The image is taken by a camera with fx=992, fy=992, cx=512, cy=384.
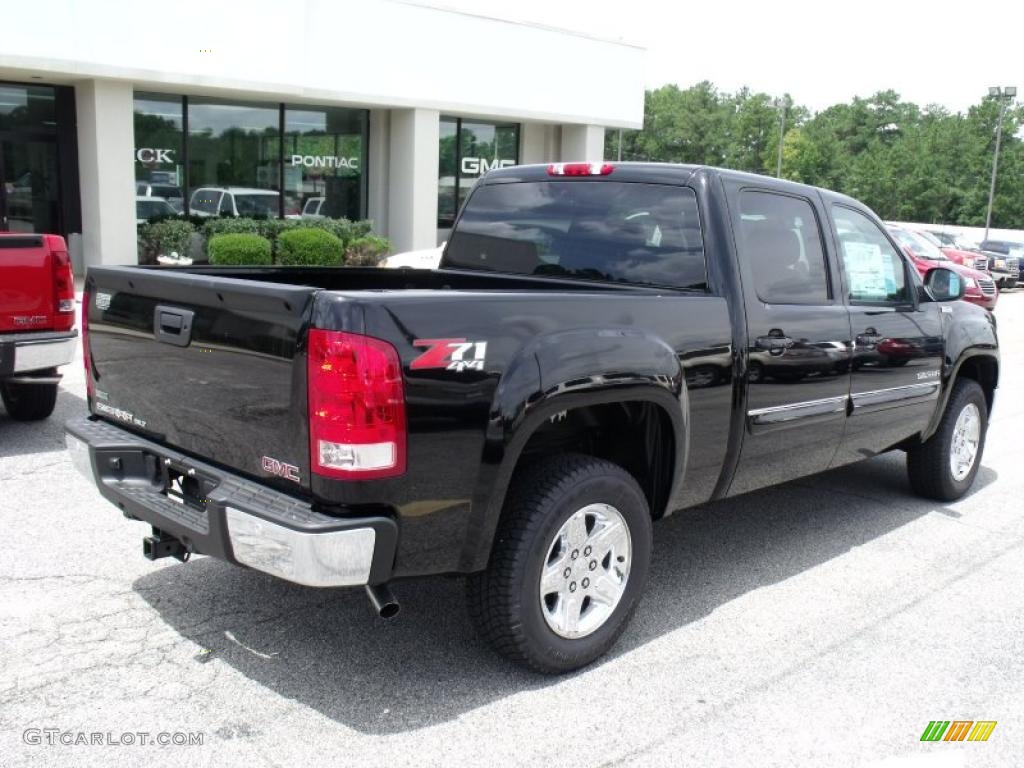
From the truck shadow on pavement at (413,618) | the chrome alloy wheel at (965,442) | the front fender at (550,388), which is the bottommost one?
the truck shadow on pavement at (413,618)

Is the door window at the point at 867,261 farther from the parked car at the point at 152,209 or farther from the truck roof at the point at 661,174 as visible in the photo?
the parked car at the point at 152,209

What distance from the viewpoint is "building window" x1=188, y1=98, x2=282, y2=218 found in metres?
19.6

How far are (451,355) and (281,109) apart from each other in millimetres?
19172

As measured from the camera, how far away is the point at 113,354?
3920 mm

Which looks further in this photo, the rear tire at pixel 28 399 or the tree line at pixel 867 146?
the tree line at pixel 867 146

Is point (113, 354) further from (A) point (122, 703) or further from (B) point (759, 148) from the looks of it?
(B) point (759, 148)

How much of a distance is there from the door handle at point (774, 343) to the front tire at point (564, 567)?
3.28ft

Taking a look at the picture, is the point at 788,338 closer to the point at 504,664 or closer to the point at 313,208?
the point at 504,664

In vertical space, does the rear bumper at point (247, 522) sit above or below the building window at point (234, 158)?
below

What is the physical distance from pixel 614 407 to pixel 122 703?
6.82 feet

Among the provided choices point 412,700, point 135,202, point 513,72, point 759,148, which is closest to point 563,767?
point 412,700

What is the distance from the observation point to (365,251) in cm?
1983

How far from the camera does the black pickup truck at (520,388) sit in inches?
120

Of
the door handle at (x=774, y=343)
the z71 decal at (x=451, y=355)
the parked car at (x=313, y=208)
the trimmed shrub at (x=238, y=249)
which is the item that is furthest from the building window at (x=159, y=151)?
the z71 decal at (x=451, y=355)
